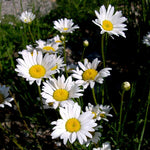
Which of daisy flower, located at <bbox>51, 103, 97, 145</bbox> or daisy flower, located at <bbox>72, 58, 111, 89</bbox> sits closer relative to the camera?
daisy flower, located at <bbox>51, 103, 97, 145</bbox>

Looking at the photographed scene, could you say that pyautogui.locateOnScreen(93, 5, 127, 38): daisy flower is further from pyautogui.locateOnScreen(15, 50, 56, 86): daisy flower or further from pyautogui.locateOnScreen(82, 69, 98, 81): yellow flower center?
pyautogui.locateOnScreen(15, 50, 56, 86): daisy flower

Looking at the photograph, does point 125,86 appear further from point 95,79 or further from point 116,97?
point 116,97

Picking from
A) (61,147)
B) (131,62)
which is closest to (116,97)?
(131,62)

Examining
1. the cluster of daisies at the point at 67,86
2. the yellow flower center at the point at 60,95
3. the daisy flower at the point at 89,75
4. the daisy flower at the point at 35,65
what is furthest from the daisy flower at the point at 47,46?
the yellow flower center at the point at 60,95

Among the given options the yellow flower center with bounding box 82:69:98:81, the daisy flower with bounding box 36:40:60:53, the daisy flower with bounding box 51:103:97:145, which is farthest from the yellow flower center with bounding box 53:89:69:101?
the daisy flower with bounding box 36:40:60:53

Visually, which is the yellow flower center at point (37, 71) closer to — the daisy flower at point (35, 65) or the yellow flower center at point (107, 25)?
the daisy flower at point (35, 65)

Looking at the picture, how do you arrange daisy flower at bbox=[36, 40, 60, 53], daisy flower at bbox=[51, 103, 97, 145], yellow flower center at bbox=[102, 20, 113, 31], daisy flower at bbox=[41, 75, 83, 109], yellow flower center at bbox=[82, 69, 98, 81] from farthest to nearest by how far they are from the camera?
daisy flower at bbox=[36, 40, 60, 53] → yellow flower center at bbox=[102, 20, 113, 31] → yellow flower center at bbox=[82, 69, 98, 81] → daisy flower at bbox=[41, 75, 83, 109] → daisy flower at bbox=[51, 103, 97, 145]
